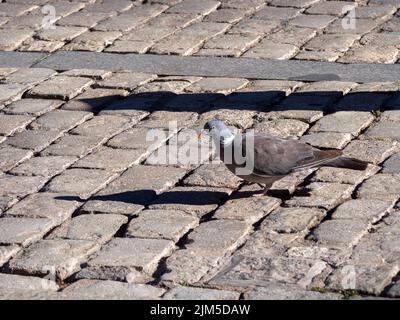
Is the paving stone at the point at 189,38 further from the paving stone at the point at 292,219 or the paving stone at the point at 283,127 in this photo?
the paving stone at the point at 292,219

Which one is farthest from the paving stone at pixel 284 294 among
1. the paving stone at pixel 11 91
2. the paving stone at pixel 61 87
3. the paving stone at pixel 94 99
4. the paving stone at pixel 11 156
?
the paving stone at pixel 11 91

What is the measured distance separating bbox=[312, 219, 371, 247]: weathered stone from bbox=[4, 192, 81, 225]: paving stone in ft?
4.79

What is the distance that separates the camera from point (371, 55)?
8703 mm

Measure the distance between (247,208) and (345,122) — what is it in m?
1.47

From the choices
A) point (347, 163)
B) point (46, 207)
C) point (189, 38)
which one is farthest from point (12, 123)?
point (347, 163)

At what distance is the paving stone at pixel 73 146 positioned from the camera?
7.20 meters

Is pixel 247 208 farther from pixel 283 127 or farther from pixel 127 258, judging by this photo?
pixel 283 127

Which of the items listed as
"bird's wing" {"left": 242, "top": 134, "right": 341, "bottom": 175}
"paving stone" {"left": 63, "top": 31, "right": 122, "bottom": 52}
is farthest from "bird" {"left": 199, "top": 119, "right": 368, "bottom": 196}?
"paving stone" {"left": 63, "top": 31, "right": 122, "bottom": 52}

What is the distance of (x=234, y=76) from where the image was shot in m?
8.45

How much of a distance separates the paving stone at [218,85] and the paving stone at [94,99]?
547mm

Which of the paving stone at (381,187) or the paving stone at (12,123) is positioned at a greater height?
the paving stone at (12,123)

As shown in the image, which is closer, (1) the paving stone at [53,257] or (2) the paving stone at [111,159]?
(1) the paving stone at [53,257]

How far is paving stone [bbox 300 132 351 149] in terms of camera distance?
7.06m
